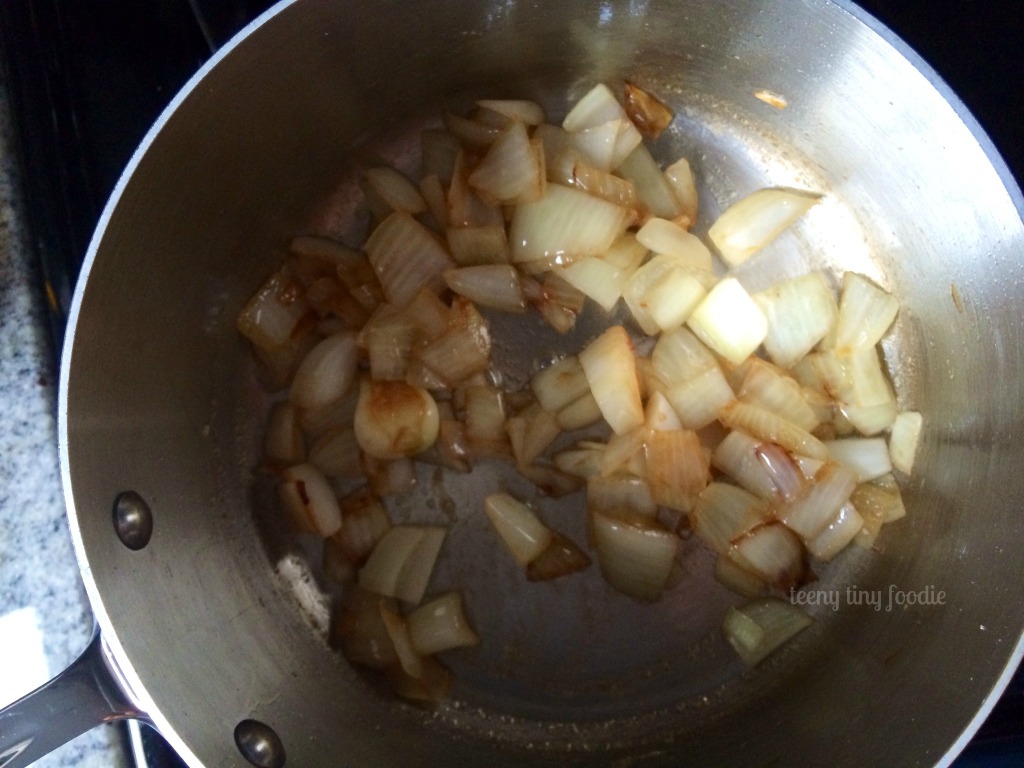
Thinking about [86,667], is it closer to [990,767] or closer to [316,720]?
[316,720]

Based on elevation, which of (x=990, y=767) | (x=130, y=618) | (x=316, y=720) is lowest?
(x=316, y=720)

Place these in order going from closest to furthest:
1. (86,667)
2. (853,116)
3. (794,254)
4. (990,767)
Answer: (86,667)
(990,767)
(853,116)
(794,254)

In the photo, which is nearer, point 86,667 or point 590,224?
point 86,667

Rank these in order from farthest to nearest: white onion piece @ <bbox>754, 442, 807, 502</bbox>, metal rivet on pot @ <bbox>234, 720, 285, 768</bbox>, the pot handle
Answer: white onion piece @ <bbox>754, 442, 807, 502</bbox> < metal rivet on pot @ <bbox>234, 720, 285, 768</bbox> < the pot handle

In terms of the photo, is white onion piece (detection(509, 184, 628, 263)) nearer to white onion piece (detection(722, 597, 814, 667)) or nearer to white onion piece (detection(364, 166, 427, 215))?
white onion piece (detection(364, 166, 427, 215))

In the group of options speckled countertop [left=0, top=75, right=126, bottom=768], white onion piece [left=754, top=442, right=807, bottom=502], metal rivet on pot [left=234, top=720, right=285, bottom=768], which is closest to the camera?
speckled countertop [left=0, top=75, right=126, bottom=768]

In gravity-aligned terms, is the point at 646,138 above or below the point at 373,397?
above

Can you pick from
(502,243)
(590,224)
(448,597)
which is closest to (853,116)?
(590,224)

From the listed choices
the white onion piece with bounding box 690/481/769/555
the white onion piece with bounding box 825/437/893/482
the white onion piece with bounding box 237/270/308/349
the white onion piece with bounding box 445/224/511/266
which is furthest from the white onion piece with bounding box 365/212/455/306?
the white onion piece with bounding box 825/437/893/482
